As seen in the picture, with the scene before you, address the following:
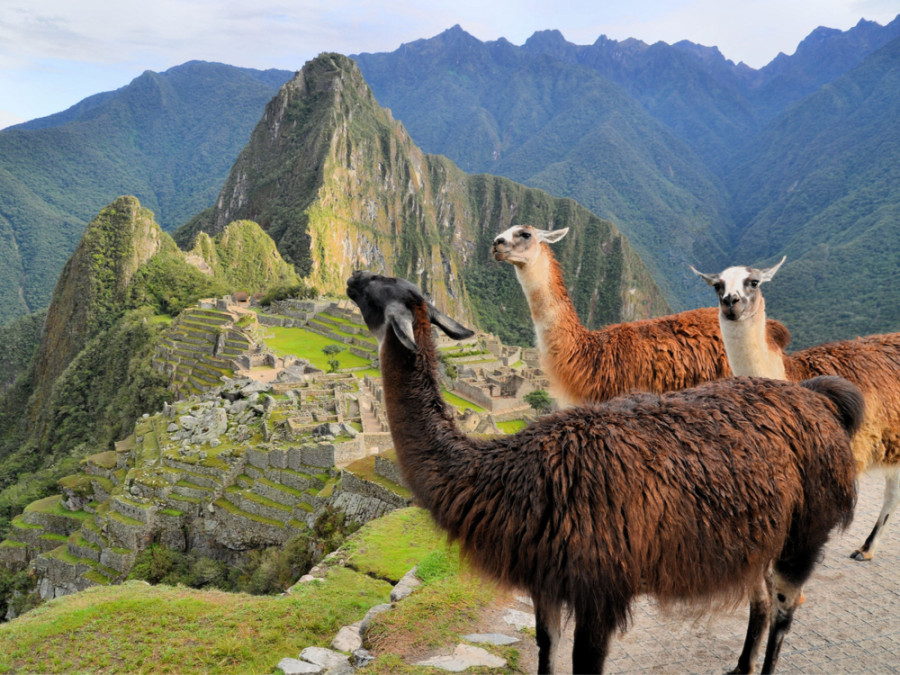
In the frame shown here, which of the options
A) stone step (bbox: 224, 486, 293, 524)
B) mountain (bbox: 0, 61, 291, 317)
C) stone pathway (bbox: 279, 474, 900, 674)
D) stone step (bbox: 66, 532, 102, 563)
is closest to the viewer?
stone pathway (bbox: 279, 474, 900, 674)

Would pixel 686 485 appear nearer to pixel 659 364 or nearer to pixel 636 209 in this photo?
pixel 659 364

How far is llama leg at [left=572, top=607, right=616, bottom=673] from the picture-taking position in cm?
216

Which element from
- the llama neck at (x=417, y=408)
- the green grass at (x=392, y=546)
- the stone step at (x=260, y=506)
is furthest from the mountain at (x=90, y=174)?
the llama neck at (x=417, y=408)

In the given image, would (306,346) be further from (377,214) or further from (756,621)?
(377,214)

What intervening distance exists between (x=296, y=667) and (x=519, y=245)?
3030mm

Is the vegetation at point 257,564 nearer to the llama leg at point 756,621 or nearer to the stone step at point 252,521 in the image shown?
the stone step at point 252,521

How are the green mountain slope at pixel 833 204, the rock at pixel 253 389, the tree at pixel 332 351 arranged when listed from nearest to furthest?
the rock at pixel 253 389, the tree at pixel 332 351, the green mountain slope at pixel 833 204

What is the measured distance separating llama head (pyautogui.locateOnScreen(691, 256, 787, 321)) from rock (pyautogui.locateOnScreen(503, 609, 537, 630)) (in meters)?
2.20

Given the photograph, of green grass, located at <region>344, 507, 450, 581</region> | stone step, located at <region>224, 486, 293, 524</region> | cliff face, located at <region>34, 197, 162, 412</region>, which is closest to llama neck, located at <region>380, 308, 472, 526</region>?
green grass, located at <region>344, 507, 450, 581</region>

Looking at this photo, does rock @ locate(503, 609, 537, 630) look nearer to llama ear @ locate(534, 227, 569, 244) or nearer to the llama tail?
the llama tail

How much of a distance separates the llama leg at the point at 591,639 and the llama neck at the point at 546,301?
2.38 meters

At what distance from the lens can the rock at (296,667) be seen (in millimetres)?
3822

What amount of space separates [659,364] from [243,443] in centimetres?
1288

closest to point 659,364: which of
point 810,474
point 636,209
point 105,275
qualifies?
point 810,474
